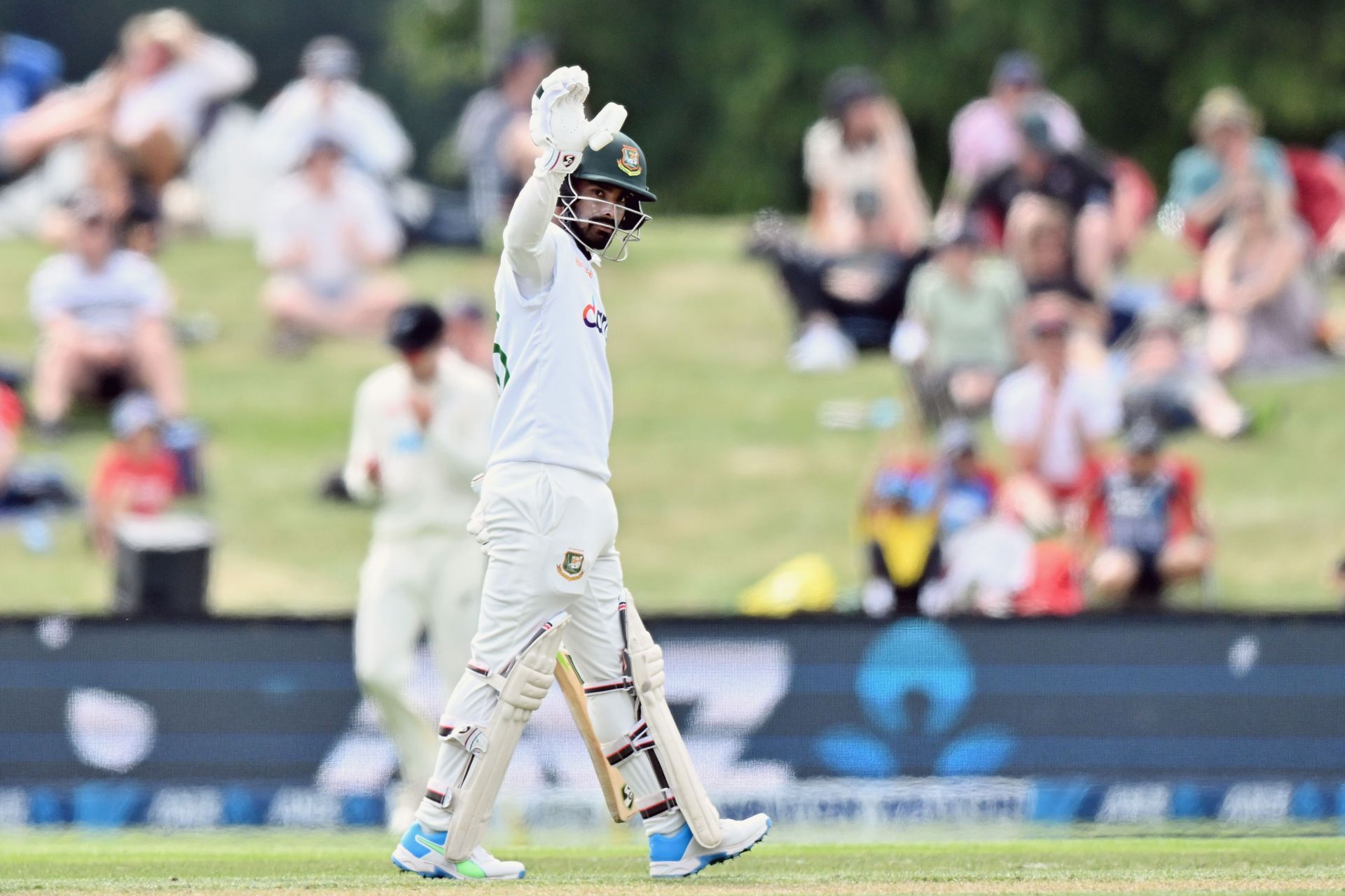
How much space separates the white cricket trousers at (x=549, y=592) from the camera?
6.15 m

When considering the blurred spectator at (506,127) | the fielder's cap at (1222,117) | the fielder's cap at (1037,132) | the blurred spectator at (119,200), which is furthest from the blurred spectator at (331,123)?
the fielder's cap at (1222,117)

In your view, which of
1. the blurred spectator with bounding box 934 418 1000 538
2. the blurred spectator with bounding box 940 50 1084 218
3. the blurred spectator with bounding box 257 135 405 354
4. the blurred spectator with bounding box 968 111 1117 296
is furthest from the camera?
the blurred spectator with bounding box 940 50 1084 218

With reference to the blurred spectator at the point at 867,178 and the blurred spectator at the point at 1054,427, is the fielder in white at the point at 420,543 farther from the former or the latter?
the blurred spectator at the point at 867,178

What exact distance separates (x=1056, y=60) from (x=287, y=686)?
20040 millimetres

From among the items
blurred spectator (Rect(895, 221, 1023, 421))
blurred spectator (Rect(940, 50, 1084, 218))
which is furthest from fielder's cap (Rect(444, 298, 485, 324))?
blurred spectator (Rect(940, 50, 1084, 218))

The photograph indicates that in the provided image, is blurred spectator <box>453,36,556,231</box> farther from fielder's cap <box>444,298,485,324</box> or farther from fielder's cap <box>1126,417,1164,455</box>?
fielder's cap <box>1126,417,1164,455</box>

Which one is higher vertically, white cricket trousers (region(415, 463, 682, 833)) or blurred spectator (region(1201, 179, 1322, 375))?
blurred spectator (region(1201, 179, 1322, 375))

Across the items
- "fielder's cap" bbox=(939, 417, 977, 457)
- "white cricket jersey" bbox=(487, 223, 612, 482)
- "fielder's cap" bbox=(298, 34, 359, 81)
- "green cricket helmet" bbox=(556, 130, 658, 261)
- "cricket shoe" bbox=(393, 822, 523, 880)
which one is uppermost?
"fielder's cap" bbox=(298, 34, 359, 81)

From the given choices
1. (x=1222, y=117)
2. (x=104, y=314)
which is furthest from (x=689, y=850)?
(x=1222, y=117)

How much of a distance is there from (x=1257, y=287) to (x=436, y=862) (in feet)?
33.1

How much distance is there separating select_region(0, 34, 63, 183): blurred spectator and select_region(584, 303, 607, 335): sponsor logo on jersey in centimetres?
1196

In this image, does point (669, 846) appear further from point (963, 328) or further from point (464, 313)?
point (963, 328)

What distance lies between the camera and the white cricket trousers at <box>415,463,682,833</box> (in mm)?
6148

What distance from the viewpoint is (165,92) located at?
16.9 meters
